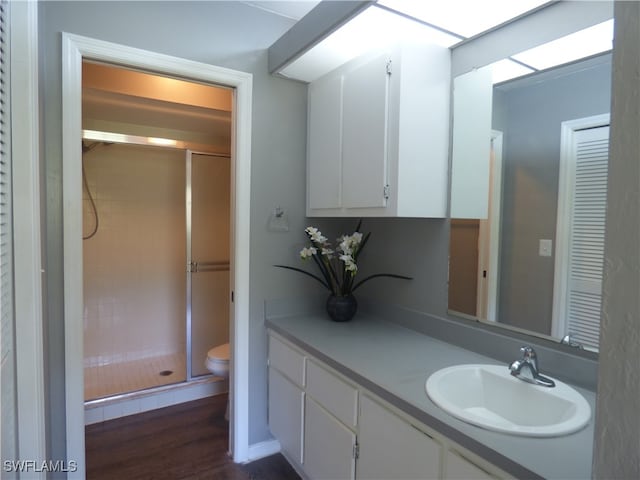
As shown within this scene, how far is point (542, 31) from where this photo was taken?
4.47 feet

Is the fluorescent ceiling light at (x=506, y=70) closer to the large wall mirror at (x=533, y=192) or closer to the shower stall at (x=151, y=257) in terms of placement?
the large wall mirror at (x=533, y=192)

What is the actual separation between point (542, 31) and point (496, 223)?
0.72m

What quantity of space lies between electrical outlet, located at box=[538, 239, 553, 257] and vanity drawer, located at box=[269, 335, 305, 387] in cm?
109

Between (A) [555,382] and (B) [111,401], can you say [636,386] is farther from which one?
(B) [111,401]

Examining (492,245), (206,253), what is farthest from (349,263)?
(206,253)

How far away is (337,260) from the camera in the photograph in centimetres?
229

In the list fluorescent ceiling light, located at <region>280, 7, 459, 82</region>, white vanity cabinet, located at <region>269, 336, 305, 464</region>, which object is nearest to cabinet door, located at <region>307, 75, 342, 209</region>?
fluorescent ceiling light, located at <region>280, 7, 459, 82</region>

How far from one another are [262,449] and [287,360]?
0.66 meters

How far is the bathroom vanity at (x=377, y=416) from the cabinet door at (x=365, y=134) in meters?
0.65

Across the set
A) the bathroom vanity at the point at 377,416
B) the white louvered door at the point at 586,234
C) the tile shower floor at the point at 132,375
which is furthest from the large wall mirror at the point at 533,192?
the tile shower floor at the point at 132,375

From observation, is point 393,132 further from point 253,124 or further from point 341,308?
point 341,308

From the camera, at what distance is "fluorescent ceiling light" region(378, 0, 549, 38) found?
4.41ft

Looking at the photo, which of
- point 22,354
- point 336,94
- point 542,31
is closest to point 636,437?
point 542,31

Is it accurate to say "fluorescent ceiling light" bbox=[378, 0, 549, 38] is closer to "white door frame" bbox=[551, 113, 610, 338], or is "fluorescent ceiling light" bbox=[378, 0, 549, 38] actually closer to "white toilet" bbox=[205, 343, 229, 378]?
"white door frame" bbox=[551, 113, 610, 338]
